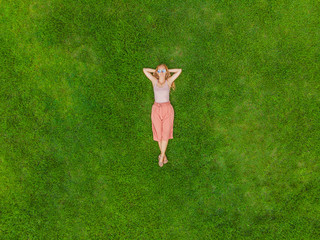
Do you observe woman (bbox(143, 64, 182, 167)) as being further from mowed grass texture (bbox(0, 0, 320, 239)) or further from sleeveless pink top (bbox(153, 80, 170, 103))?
mowed grass texture (bbox(0, 0, 320, 239))

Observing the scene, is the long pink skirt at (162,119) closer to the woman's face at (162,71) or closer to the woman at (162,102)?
the woman at (162,102)

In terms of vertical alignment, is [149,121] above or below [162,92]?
below

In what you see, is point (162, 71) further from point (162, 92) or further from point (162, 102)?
point (162, 102)

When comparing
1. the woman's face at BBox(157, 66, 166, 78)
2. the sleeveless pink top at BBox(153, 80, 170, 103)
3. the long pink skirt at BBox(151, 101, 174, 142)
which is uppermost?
the woman's face at BBox(157, 66, 166, 78)

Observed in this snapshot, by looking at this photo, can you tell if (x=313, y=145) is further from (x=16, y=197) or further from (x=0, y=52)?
(x=0, y=52)

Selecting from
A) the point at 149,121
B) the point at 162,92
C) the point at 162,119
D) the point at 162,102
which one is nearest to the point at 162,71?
the point at 162,92

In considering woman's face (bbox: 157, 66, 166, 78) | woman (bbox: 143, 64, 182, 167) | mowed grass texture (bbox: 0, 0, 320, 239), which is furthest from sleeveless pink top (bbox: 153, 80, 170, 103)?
mowed grass texture (bbox: 0, 0, 320, 239)

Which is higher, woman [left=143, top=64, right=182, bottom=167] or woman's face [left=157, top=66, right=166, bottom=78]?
woman's face [left=157, top=66, right=166, bottom=78]
